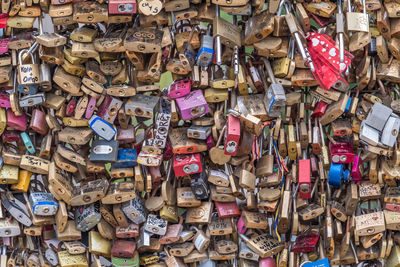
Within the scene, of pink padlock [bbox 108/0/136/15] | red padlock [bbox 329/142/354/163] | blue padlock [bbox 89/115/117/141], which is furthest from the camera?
red padlock [bbox 329/142/354/163]

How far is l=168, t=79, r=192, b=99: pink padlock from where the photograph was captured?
495cm

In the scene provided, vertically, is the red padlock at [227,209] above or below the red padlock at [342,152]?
below

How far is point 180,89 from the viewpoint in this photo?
495 cm

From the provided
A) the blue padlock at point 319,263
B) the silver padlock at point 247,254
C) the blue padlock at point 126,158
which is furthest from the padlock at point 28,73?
the blue padlock at point 319,263

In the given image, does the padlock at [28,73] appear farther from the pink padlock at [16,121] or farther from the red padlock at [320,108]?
the red padlock at [320,108]

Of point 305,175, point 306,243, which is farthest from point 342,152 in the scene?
point 306,243

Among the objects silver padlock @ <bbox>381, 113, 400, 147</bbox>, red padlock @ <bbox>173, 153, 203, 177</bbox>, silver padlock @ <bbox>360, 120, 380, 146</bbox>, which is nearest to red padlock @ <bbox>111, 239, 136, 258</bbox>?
red padlock @ <bbox>173, 153, 203, 177</bbox>

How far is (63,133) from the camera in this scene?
498 cm

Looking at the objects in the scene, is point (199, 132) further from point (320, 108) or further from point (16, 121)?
point (16, 121)

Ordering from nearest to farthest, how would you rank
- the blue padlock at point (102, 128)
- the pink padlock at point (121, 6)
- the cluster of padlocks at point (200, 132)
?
the pink padlock at point (121, 6)
the cluster of padlocks at point (200, 132)
the blue padlock at point (102, 128)

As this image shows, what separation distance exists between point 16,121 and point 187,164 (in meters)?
→ 1.11

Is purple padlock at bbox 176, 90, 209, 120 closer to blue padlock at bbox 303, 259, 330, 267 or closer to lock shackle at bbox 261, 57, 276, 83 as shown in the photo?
lock shackle at bbox 261, 57, 276, 83

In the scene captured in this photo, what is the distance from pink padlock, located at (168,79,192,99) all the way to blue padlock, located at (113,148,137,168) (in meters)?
0.44

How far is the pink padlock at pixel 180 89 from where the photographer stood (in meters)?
4.95
